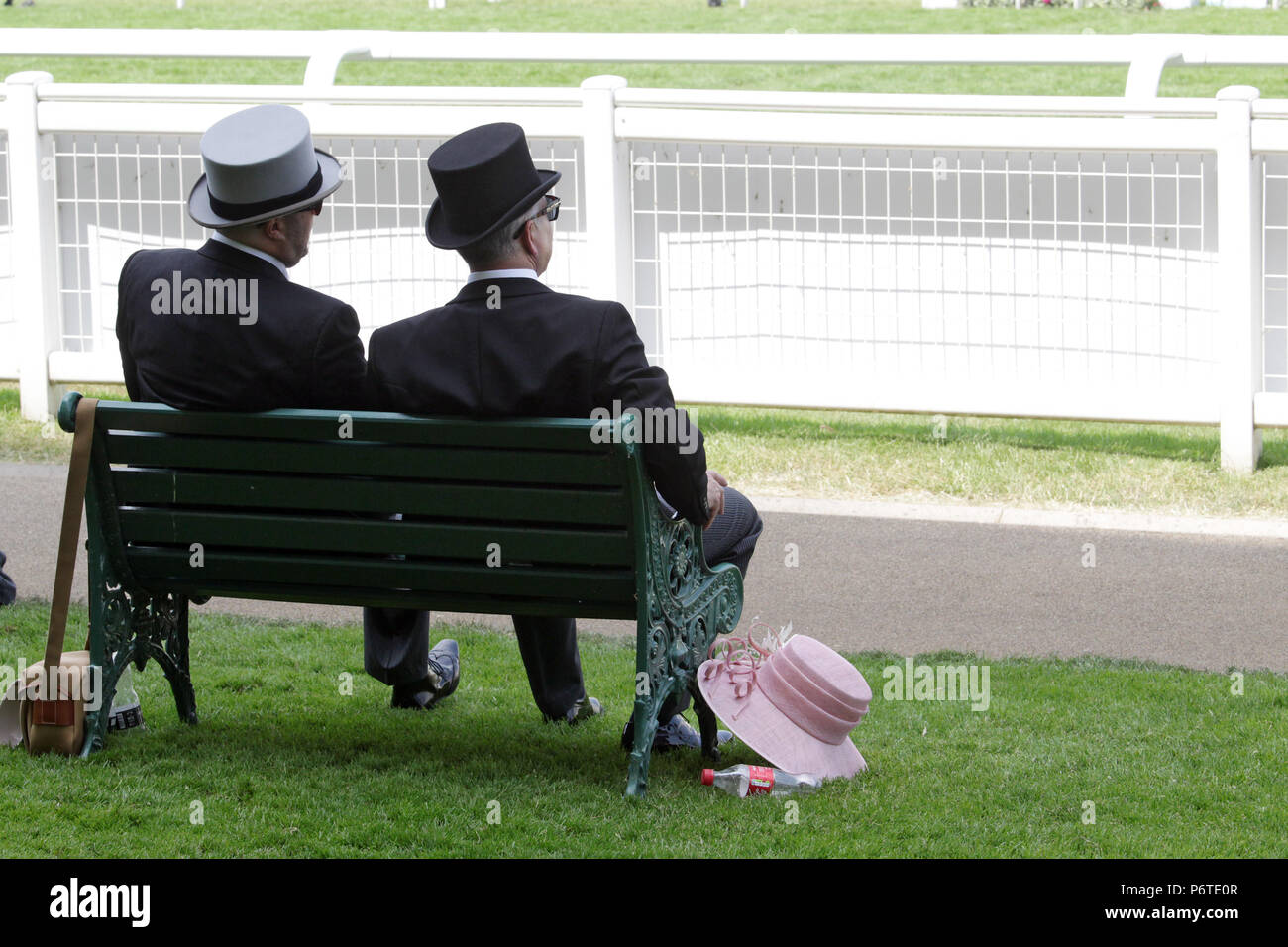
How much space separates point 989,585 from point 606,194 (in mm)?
2976

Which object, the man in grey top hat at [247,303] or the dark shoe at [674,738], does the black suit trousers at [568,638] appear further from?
the man in grey top hat at [247,303]

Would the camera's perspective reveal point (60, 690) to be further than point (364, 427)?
Yes

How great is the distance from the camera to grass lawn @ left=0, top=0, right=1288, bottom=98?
23.1 metres

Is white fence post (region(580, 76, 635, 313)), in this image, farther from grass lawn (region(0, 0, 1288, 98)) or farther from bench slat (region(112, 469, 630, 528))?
grass lawn (region(0, 0, 1288, 98))

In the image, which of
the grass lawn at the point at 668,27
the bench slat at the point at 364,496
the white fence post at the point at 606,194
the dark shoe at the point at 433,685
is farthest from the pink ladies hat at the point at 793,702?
the grass lawn at the point at 668,27

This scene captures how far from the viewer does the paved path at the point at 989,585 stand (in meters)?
6.44

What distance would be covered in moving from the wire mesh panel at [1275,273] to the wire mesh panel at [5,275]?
242 inches

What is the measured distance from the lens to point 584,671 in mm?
5992

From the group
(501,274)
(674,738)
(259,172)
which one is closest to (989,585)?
(674,738)

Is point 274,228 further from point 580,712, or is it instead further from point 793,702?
point 793,702

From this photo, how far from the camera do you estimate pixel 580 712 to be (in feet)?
17.8

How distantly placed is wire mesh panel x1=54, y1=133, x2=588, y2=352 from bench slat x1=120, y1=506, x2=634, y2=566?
14.8ft

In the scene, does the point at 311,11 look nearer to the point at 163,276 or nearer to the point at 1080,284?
the point at 1080,284

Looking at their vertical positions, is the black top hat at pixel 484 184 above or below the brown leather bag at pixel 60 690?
above
